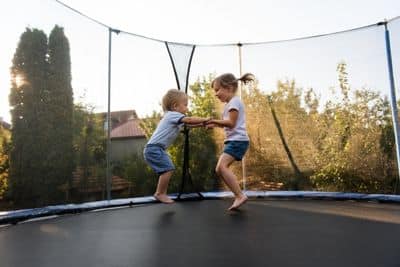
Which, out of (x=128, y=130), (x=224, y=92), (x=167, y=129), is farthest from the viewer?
(x=128, y=130)

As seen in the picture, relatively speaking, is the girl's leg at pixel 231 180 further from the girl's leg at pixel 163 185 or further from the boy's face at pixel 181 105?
the boy's face at pixel 181 105

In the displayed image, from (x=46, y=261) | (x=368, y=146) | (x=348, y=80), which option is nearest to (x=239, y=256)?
(x=46, y=261)

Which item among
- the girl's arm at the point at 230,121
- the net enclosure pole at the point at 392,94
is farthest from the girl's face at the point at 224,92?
the net enclosure pole at the point at 392,94

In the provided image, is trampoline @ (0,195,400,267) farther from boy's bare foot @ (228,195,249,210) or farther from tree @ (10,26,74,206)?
tree @ (10,26,74,206)

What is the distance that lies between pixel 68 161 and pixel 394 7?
244cm

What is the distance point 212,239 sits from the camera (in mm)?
985

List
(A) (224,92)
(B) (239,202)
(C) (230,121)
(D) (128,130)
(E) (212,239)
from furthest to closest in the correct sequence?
(D) (128,130) → (A) (224,92) → (C) (230,121) → (B) (239,202) → (E) (212,239)

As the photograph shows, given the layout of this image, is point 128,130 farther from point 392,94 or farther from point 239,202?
point 392,94

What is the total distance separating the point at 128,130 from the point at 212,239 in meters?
1.87

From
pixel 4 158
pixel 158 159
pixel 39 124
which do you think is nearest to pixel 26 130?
pixel 39 124

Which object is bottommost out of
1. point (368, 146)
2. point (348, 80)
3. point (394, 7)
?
point (368, 146)

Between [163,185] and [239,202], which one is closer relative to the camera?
[239,202]

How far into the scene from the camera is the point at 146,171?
8.89ft

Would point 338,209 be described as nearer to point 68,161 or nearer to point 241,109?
point 241,109
